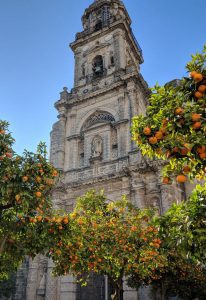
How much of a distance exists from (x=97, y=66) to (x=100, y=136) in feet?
28.4

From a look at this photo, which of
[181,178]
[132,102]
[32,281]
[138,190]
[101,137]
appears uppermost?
[132,102]

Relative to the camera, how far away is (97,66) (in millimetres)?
27062

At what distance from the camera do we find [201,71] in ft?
15.5

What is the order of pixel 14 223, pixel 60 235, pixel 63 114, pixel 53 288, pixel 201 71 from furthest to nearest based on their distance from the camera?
pixel 63 114, pixel 53 288, pixel 60 235, pixel 14 223, pixel 201 71

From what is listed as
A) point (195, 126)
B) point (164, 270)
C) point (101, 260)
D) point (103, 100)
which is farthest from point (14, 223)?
point (103, 100)

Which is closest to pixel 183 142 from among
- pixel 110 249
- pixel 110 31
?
pixel 110 249

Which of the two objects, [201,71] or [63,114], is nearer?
[201,71]

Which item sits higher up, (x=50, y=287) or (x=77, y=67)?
(x=77, y=67)

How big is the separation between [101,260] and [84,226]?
1.58 m

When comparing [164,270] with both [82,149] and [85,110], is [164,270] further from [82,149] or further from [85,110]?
[85,110]

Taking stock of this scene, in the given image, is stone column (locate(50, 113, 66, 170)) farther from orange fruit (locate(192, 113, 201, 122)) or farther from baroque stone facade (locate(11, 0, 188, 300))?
orange fruit (locate(192, 113, 201, 122))

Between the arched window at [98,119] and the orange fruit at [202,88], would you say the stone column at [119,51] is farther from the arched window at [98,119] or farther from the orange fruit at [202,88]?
the orange fruit at [202,88]

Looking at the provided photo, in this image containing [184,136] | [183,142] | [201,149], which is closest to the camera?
[201,149]

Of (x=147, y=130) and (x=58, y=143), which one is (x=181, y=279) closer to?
(x=147, y=130)
